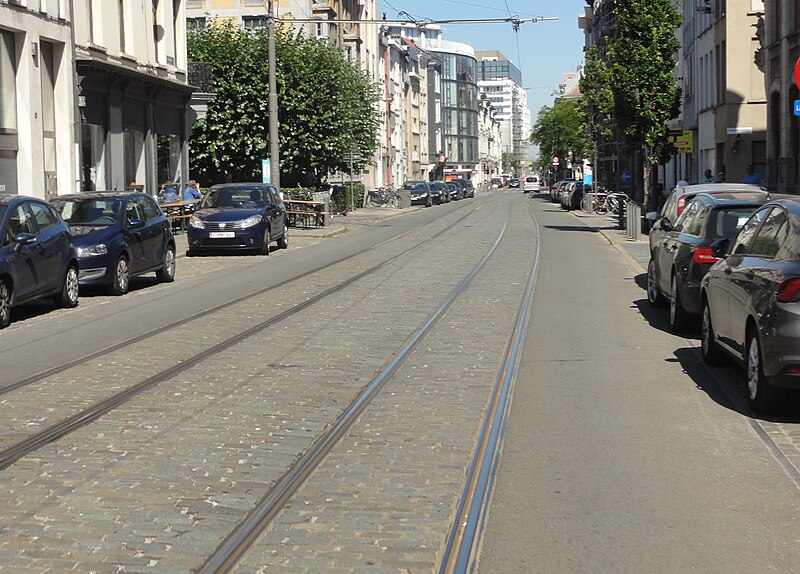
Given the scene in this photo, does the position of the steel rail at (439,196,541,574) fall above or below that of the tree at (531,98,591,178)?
below

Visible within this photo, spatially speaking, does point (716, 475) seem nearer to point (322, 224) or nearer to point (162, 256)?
point (162, 256)

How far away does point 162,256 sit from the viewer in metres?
21.2

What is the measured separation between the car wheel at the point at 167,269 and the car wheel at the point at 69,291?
3.87 metres

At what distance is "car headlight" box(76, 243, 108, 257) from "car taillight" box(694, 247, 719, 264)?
31.1 ft

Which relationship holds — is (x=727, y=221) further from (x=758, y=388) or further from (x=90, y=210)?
(x=90, y=210)

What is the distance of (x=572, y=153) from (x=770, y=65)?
6546 cm

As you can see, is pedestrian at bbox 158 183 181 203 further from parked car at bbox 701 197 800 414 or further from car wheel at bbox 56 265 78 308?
parked car at bbox 701 197 800 414

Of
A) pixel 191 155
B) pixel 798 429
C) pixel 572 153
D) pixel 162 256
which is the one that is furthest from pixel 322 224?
pixel 572 153

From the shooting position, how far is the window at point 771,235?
9328 mm

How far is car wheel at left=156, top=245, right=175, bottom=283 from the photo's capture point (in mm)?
21328

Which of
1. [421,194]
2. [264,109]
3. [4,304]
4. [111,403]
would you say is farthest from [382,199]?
[111,403]

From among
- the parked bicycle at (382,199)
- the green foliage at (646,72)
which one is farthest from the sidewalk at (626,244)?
the parked bicycle at (382,199)

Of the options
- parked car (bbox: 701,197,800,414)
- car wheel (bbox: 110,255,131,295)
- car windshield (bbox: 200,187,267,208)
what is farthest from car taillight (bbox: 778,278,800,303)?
car windshield (bbox: 200,187,267,208)

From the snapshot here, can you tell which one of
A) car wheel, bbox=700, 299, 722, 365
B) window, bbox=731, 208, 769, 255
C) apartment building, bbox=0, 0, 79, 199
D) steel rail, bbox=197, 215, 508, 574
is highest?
apartment building, bbox=0, 0, 79, 199
